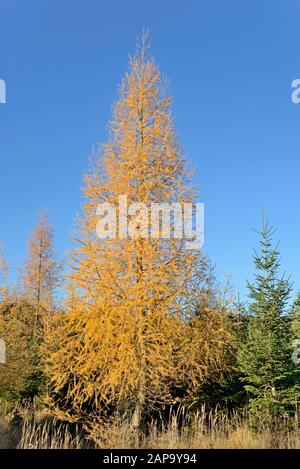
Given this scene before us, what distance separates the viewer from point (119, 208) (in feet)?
28.6

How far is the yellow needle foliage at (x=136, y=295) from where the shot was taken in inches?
307

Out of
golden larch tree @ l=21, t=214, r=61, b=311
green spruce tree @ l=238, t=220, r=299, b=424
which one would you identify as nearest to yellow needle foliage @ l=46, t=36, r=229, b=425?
green spruce tree @ l=238, t=220, r=299, b=424

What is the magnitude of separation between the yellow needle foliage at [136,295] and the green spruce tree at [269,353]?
14.2ft

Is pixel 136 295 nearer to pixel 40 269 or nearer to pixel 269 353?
pixel 269 353

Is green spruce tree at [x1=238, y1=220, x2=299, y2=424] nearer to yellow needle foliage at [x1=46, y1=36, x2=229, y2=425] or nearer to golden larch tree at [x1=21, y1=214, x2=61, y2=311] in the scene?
yellow needle foliage at [x1=46, y1=36, x2=229, y2=425]

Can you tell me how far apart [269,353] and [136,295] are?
6.17 metres

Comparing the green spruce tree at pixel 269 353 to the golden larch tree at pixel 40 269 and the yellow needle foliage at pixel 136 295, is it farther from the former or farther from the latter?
the golden larch tree at pixel 40 269

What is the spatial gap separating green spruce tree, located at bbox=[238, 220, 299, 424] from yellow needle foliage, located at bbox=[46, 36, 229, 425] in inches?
170

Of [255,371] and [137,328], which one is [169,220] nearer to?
[137,328]

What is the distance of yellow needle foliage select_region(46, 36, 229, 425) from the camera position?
7.80m

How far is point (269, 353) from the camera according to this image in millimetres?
12148

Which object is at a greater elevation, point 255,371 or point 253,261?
point 253,261
